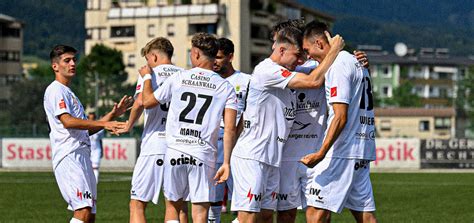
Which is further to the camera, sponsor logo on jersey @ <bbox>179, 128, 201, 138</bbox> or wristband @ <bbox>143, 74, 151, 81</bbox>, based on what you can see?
wristband @ <bbox>143, 74, 151, 81</bbox>

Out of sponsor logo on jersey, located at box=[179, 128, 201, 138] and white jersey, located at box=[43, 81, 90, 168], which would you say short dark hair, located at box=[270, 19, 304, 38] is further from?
white jersey, located at box=[43, 81, 90, 168]

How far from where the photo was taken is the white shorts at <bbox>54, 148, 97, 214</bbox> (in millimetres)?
13000

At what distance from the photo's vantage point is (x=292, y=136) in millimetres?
12984

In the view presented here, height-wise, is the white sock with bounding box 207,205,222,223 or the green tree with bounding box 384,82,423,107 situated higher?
the green tree with bounding box 384,82,423,107

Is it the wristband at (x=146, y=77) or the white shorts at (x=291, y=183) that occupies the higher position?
the wristband at (x=146, y=77)

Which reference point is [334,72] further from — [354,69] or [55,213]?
[55,213]

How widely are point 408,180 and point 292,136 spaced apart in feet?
89.9

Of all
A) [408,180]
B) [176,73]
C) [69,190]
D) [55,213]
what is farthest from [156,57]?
[408,180]

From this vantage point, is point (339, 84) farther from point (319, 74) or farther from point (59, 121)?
point (59, 121)

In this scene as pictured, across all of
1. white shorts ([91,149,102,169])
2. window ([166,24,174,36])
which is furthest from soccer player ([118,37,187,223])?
window ([166,24,174,36])

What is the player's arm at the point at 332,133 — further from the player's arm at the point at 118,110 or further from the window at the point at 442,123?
the window at the point at 442,123

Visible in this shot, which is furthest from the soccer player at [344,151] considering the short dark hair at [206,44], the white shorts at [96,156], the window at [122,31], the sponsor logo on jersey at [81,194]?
the window at [122,31]

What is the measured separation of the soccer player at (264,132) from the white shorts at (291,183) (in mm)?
279

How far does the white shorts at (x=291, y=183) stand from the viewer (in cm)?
1286
